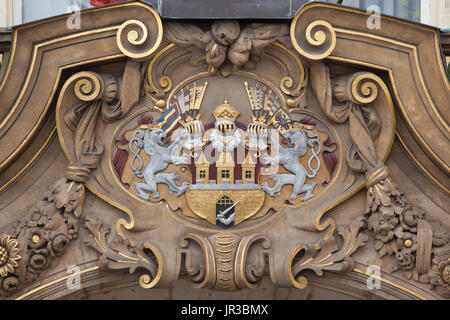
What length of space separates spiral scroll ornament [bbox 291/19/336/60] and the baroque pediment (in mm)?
11

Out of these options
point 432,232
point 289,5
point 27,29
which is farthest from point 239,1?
point 432,232

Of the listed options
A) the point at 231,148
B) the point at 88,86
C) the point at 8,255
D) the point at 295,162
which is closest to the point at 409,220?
the point at 295,162

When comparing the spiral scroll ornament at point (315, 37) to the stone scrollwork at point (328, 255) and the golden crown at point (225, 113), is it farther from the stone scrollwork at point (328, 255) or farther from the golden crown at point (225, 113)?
the stone scrollwork at point (328, 255)

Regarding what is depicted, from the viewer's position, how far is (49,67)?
8273mm

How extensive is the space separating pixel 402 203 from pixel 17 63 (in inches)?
109

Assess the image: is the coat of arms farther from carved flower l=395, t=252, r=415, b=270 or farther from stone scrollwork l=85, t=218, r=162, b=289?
carved flower l=395, t=252, r=415, b=270

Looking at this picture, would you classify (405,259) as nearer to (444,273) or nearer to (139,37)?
(444,273)

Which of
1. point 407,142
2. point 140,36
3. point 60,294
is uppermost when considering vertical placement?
point 140,36

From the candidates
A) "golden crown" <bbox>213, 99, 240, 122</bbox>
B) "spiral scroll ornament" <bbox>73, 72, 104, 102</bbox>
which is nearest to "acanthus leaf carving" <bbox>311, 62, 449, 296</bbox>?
"golden crown" <bbox>213, 99, 240, 122</bbox>

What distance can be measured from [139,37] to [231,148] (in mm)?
978

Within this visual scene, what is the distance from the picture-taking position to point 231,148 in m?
8.32

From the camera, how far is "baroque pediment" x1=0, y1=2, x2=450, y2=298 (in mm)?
8203

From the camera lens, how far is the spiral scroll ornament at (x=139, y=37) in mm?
8227

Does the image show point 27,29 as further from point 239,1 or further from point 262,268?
point 262,268
